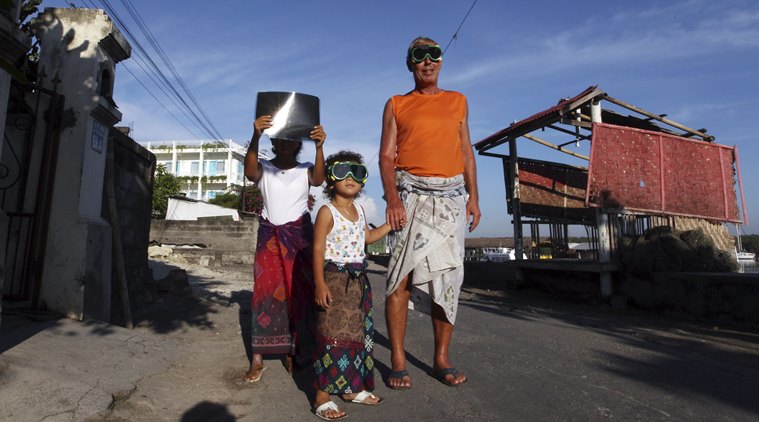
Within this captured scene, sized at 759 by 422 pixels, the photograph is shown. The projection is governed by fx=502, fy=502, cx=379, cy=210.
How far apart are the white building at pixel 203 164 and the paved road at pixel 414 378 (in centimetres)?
4695

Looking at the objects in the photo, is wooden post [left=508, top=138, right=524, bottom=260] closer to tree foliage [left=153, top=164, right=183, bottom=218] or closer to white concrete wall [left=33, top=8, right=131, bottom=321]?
white concrete wall [left=33, top=8, right=131, bottom=321]

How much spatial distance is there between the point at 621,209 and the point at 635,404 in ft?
20.0

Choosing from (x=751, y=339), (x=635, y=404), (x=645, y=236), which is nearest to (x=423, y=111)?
(x=635, y=404)

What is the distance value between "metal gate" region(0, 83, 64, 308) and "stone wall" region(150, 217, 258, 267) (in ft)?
41.1

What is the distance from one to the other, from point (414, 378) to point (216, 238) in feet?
49.5

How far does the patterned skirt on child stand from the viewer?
8.41 ft

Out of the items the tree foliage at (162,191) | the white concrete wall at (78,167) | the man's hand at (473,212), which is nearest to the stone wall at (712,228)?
the man's hand at (473,212)

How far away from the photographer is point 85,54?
4066mm

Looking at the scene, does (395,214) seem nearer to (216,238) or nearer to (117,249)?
(117,249)

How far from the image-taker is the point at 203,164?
2010 inches

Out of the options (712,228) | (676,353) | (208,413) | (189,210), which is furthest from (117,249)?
(189,210)

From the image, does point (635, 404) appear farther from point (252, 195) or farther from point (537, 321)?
point (252, 195)

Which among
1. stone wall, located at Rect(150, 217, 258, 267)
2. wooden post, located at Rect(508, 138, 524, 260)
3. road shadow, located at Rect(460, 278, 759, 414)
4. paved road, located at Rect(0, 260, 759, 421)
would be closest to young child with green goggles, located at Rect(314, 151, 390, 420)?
paved road, located at Rect(0, 260, 759, 421)

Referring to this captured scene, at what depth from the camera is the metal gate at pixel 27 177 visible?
383 cm
